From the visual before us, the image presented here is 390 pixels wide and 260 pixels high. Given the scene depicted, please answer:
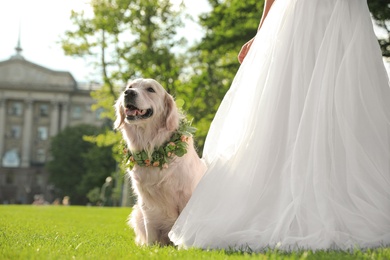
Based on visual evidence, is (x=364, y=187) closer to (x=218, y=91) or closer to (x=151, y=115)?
(x=151, y=115)

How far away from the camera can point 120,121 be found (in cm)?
638

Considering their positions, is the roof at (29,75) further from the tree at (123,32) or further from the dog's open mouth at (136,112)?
the dog's open mouth at (136,112)

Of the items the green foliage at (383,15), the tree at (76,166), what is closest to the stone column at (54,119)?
the tree at (76,166)

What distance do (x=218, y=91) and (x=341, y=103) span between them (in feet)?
72.5

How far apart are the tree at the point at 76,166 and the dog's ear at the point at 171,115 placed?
209 ft

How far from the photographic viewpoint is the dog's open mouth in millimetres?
6055

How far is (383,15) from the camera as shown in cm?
1509

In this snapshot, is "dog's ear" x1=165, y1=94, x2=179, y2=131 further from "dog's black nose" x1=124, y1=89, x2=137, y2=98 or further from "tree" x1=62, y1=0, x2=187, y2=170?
"tree" x1=62, y1=0, x2=187, y2=170

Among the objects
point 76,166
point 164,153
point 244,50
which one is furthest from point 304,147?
point 76,166

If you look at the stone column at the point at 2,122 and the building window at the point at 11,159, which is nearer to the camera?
the building window at the point at 11,159

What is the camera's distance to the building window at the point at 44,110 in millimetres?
99938

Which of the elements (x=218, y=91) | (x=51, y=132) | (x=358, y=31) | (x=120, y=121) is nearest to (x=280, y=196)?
(x=358, y=31)

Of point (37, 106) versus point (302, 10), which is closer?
point (302, 10)

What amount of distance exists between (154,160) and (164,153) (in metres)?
0.12
